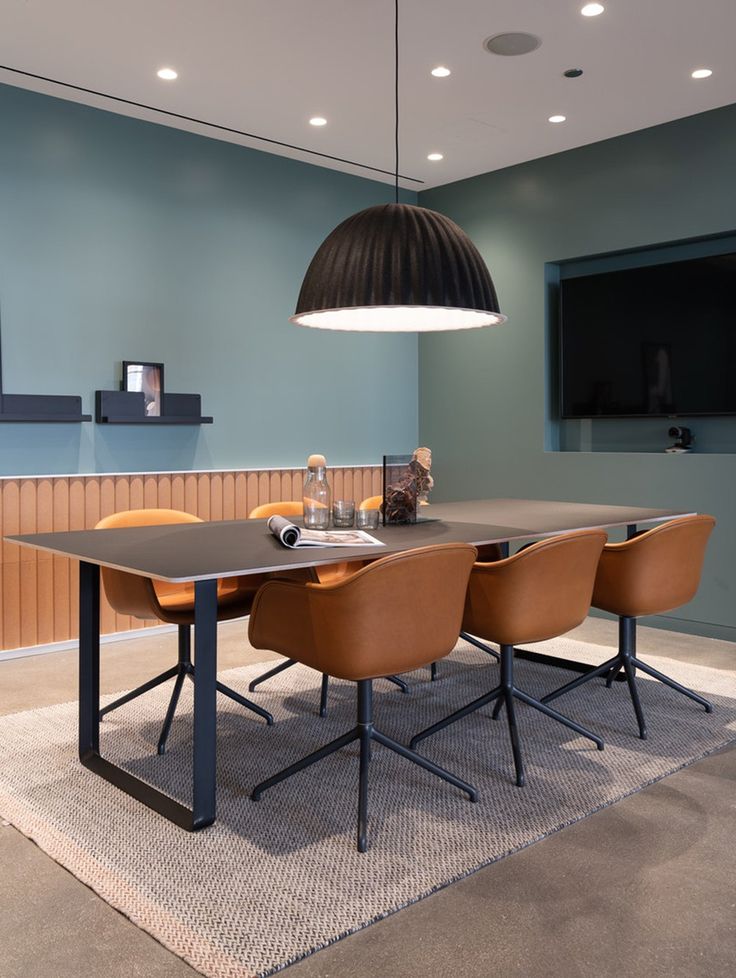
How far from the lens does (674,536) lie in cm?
328

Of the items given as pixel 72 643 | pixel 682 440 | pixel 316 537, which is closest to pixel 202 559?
pixel 316 537

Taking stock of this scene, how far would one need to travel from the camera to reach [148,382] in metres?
4.86

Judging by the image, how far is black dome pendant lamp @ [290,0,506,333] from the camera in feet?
9.45

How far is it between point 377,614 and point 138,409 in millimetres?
2765

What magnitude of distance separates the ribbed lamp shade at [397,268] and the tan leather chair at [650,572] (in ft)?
3.38

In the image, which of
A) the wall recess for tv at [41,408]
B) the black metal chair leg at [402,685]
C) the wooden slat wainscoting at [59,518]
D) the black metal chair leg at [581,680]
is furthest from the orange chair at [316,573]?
the wall recess for tv at [41,408]

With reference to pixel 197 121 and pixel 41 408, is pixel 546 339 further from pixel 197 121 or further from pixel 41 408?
pixel 41 408

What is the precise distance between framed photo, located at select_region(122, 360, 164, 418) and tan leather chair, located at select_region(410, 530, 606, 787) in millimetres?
2594

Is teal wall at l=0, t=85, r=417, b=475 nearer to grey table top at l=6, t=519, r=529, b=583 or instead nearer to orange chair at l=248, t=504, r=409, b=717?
orange chair at l=248, t=504, r=409, b=717

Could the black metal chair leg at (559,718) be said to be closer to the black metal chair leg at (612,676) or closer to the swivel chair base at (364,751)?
the swivel chair base at (364,751)

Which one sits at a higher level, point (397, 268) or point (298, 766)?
point (397, 268)

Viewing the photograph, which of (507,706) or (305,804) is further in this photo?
(507,706)

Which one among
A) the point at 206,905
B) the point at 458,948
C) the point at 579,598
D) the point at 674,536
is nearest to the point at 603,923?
the point at 458,948

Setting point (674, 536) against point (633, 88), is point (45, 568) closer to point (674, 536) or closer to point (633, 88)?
point (674, 536)
